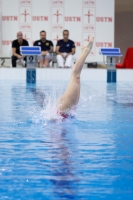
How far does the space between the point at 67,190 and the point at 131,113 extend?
365cm

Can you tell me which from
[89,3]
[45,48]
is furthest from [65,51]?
[89,3]

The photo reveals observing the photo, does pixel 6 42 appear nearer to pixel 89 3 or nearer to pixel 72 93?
pixel 89 3

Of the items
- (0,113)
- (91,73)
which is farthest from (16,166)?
(91,73)

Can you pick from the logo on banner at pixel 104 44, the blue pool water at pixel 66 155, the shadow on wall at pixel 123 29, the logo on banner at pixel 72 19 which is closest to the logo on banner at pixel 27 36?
the logo on banner at pixel 72 19

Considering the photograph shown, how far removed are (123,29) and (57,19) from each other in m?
3.59

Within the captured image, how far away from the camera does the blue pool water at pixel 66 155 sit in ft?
8.96

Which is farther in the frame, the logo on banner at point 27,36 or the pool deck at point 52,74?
the logo on banner at point 27,36

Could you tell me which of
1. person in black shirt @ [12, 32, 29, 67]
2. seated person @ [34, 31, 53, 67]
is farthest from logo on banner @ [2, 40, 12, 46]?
seated person @ [34, 31, 53, 67]

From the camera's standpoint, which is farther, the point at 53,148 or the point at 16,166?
the point at 53,148

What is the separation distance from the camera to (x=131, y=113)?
6.27m

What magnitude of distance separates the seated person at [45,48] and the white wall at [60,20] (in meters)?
1.18

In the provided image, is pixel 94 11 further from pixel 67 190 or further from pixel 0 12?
pixel 67 190

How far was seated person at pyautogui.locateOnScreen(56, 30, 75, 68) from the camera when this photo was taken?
47.3 feet

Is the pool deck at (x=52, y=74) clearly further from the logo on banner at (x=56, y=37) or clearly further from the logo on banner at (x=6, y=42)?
the logo on banner at (x=56, y=37)
